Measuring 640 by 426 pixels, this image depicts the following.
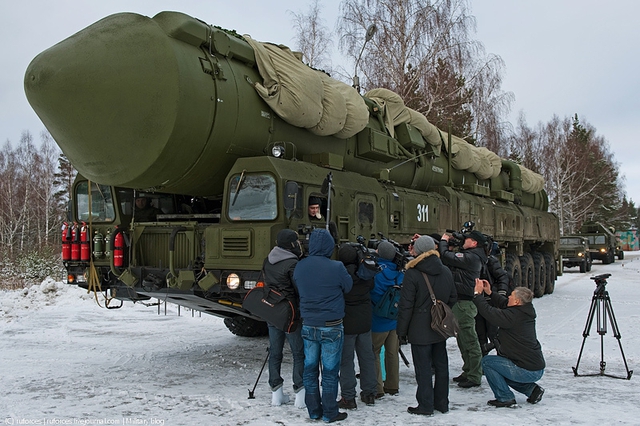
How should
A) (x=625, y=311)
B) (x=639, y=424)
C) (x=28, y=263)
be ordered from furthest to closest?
(x=28, y=263) < (x=625, y=311) < (x=639, y=424)

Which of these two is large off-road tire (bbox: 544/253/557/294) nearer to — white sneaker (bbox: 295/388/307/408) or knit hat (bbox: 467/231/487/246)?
knit hat (bbox: 467/231/487/246)

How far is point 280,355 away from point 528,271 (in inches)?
402

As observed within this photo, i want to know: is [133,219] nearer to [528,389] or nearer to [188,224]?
[188,224]

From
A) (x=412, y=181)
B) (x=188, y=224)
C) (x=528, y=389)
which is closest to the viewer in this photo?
(x=528, y=389)

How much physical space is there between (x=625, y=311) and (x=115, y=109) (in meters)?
9.65

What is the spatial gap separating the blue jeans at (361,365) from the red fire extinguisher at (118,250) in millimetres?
2810

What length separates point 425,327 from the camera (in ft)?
15.4

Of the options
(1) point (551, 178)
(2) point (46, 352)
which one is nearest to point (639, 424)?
(2) point (46, 352)

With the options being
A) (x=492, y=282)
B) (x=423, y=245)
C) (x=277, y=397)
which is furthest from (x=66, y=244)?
(x=492, y=282)

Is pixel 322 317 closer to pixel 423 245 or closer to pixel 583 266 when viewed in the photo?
pixel 423 245

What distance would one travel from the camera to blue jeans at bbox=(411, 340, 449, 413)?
15.4ft

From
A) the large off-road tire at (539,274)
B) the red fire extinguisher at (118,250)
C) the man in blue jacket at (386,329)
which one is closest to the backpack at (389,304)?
the man in blue jacket at (386,329)

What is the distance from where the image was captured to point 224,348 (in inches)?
299

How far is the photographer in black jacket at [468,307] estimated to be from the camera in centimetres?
563
